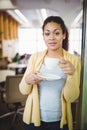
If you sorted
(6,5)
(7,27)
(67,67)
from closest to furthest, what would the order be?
(67,67), (6,5), (7,27)

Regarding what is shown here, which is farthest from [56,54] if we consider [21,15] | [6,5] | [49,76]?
[6,5]

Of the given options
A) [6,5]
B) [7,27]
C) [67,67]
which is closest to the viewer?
[67,67]

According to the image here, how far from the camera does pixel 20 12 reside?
1.47 meters

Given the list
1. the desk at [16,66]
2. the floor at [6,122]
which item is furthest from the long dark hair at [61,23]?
the floor at [6,122]

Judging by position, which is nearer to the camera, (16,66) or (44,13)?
(44,13)

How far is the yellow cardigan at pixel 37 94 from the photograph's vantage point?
134cm

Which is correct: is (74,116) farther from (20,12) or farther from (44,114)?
(20,12)

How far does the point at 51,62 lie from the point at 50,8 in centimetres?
42

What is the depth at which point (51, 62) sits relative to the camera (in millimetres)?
1348

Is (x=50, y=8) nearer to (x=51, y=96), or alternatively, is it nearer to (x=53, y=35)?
(x=53, y=35)

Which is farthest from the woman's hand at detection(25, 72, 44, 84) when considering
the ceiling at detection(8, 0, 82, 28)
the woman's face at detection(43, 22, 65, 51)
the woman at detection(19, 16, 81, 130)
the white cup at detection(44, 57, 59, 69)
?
the ceiling at detection(8, 0, 82, 28)

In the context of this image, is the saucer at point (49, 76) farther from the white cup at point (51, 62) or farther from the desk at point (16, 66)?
the desk at point (16, 66)

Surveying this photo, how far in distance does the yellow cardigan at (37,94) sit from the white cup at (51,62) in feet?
0.13

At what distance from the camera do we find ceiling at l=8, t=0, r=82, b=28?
4.55 feet
